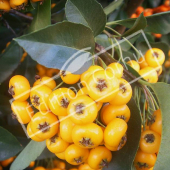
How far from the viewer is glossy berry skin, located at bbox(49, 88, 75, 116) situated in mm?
543

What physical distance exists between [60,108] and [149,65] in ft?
1.42

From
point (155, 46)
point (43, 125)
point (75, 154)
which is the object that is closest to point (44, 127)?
point (43, 125)

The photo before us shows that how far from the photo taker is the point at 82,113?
1.65 feet

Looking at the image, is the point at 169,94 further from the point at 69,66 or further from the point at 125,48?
the point at 125,48

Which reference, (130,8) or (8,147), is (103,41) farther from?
(8,147)

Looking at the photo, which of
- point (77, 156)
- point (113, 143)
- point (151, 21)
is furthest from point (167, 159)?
point (151, 21)

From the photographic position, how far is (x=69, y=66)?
0.55 meters

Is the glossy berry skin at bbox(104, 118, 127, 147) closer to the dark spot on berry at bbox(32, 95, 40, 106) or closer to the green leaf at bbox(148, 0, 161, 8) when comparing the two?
the dark spot on berry at bbox(32, 95, 40, 106)

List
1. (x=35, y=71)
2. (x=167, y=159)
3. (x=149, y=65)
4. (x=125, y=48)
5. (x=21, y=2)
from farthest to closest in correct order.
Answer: (x=35, y=71) < (x=125, y=48) < (x=149, y=65) < (x=21, y=2) < (x=167, y=159)

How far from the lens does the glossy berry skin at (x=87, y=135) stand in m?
0.53

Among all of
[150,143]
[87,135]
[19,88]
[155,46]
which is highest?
[19,88]

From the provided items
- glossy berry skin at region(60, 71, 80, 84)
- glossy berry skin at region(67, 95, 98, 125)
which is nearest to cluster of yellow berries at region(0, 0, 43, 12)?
glossy berry skin at region(60, 71, 80, 84)

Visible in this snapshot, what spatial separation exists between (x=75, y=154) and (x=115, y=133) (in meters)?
0.14

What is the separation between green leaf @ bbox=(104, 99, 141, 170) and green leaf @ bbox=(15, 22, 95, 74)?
21 cm
